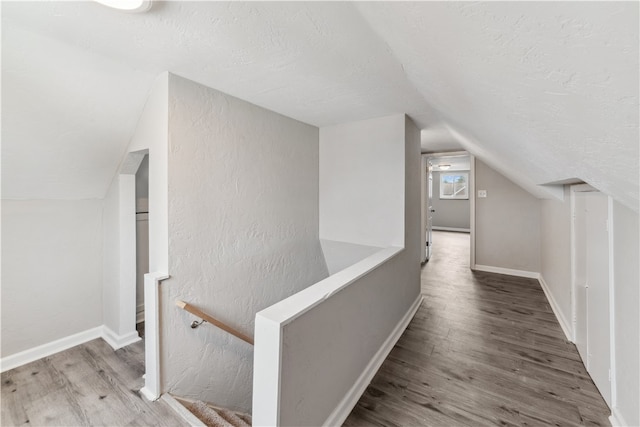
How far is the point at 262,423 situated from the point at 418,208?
271 centimetres

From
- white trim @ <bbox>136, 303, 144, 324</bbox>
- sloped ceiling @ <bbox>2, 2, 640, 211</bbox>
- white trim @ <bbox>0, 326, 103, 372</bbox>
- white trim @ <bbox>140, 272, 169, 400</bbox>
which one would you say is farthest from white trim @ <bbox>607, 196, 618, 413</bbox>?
white trim @ <bbox>0, 326, 103, 372</bbox>

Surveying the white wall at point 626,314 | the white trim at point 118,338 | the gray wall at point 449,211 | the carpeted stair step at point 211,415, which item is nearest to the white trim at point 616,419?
the white wall at point 626,314

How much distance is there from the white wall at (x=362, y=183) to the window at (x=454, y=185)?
25.0ft

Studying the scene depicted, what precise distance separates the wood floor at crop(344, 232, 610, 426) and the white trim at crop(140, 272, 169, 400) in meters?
1.33

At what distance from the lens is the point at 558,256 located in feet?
9.82

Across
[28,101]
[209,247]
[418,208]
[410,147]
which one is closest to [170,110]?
[28,101]

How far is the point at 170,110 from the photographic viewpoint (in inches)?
70.3

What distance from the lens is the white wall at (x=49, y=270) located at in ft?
7.03

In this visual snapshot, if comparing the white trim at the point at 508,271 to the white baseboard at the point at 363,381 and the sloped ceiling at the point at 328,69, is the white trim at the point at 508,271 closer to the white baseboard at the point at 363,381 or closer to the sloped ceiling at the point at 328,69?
the white baseboard at the point at 363,381

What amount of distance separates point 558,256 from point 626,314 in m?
1.82

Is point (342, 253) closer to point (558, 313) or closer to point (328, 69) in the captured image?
point (328, 69)

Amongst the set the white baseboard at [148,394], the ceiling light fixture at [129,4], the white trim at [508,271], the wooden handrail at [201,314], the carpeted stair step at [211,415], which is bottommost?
the carpeted stair step at [211,415]

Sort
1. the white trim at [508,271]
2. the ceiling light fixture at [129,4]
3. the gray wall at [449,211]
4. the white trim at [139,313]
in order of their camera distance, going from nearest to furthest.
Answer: the ceiling light fixture at [129,4] → the white trim at [139,313] → the white trim at [508,271] → the gray wall at [449,211]

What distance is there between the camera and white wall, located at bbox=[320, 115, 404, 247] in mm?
2756
